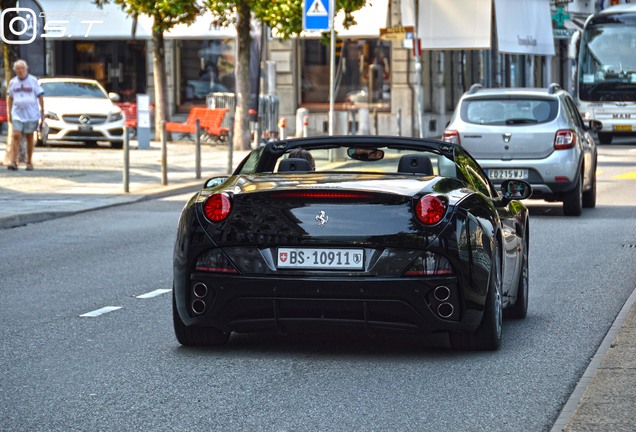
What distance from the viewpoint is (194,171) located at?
27.9 m

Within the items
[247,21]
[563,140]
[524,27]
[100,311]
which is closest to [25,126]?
[247,21]

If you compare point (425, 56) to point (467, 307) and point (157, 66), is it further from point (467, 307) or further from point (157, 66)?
point (467, 307)

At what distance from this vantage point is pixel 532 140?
63.0 ft

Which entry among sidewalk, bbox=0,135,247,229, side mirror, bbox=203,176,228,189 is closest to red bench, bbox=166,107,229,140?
sidewalk, bbox=0,135,247,229

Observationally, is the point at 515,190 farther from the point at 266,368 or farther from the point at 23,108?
the point at 23,108

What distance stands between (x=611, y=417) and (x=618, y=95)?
36.2 meters

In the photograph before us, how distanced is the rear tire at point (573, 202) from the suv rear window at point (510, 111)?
3.11 feet

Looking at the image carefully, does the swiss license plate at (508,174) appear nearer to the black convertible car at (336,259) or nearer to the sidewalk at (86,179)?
the sidewalk at (86,179)

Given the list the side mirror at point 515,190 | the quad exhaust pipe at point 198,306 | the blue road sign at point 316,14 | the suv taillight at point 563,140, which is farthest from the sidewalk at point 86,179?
the quad exhaust pipe at point 198,306

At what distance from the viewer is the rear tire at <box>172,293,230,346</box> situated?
8.54 m

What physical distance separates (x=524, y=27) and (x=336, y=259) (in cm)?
3451

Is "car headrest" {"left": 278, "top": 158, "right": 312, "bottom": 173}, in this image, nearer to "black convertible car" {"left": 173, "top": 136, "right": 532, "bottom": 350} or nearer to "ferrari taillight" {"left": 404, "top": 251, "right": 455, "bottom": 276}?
"black convertible car" {"left": 173, "top": 136, "right": 532, "bottom": 350}

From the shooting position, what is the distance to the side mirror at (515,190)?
969cm

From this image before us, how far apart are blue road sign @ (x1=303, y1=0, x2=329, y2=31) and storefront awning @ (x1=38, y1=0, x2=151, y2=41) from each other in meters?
19.3
